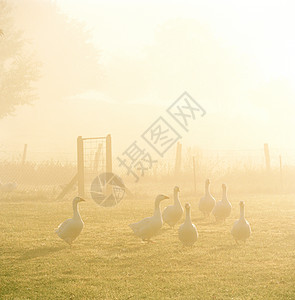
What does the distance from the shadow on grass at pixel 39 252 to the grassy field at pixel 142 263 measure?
0.02 metres

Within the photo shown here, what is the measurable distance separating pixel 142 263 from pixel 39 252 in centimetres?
222

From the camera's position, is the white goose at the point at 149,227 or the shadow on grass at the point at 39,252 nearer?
the shadow on grass at the point at 39,252

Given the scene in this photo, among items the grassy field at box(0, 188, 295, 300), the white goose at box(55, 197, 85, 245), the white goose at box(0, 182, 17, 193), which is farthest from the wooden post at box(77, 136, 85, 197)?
the white goose at box(55, 197, 85, 245)

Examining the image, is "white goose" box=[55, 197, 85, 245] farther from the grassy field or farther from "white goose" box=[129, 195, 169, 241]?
"white goose" box=[129, 195, 169, 241]

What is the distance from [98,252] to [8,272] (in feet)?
6.40

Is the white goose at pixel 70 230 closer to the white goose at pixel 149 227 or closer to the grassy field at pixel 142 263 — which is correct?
the grassy field at pixel 142 263

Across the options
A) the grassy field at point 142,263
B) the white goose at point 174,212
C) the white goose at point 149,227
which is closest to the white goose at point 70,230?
the grassy field at point 142,263

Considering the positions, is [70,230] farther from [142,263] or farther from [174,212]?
[174,212]

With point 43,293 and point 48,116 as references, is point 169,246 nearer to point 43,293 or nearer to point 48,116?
point 43,293

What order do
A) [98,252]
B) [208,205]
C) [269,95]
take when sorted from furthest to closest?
[269,95] < [208,205] < [98,252]

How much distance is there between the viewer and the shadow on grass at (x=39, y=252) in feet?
28.2

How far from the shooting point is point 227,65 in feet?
241

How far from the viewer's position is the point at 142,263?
8039 millimetres

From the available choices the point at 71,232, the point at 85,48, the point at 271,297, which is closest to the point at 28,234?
the point at 71,232
